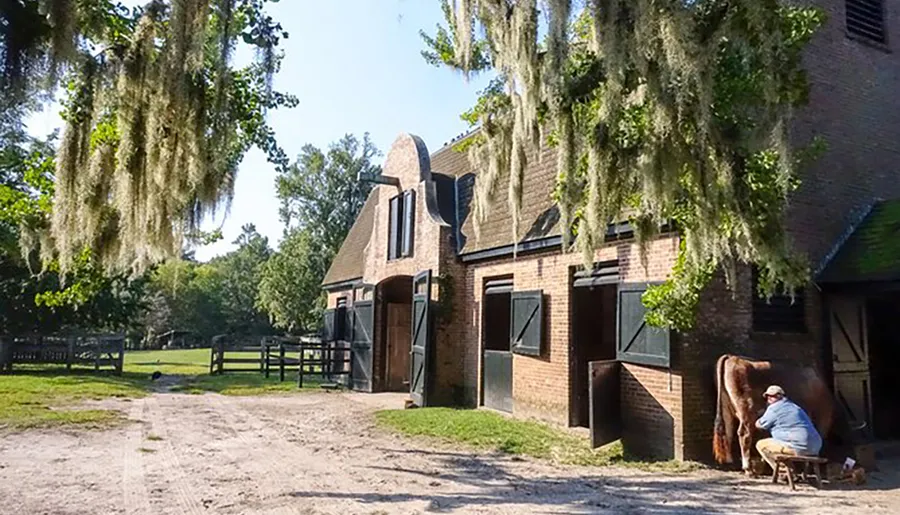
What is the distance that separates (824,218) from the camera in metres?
8.58

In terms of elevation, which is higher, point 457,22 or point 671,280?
point 457,22

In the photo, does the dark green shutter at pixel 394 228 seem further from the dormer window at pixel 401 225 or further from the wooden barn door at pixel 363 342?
the wooden barn door at pixel 363 342

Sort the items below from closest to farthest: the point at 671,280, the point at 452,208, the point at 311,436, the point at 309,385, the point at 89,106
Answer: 1. the point at 89,106
2. the point at 671,280
3. the point at 311,436
4. the point at 452,208
5. the point at 309,385

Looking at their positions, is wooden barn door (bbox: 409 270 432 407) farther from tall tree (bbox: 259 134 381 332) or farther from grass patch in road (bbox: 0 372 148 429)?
tall tree (bbox: 259 134 381 332)

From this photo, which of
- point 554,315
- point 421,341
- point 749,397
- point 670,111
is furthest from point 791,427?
point 421,341

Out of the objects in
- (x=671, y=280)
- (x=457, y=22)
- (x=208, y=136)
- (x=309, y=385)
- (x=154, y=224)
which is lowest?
(x=309, y=385)

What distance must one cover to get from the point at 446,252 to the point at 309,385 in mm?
6721

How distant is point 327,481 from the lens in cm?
646

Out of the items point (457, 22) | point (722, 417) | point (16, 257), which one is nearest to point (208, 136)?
point (457, 22)

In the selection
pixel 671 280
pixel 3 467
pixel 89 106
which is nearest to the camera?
pixel 89 106

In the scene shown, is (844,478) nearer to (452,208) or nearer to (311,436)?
(311,436)

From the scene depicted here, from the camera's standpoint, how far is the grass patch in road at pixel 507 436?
7.71 meters

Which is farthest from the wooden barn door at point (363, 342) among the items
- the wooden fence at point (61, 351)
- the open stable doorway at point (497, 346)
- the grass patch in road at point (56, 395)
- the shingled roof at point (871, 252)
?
the shingled roof at point (871, 252)

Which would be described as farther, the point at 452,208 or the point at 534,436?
the point at 452,208
